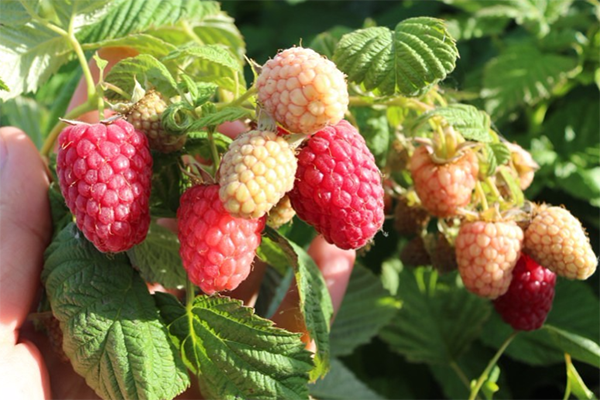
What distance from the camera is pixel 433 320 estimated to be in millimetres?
2020

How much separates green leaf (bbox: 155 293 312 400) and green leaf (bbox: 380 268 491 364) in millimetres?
778

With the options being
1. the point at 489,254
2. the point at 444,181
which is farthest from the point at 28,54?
the point at 489,254

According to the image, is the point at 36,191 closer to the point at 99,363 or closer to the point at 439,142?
the point at 99,363

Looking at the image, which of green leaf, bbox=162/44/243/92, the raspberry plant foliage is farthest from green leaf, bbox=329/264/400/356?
green leaf, bbox=162/44/243/92

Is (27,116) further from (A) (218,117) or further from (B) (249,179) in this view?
(B) (249,179)

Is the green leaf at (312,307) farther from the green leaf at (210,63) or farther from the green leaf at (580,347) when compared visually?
the green leaf at (580,347)

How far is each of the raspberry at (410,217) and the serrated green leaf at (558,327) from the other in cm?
53

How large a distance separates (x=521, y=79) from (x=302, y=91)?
3.56 feet

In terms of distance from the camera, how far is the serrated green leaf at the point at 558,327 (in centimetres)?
188

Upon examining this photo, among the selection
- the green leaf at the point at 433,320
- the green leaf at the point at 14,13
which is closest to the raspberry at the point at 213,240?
the green leaf at the point at 14,13

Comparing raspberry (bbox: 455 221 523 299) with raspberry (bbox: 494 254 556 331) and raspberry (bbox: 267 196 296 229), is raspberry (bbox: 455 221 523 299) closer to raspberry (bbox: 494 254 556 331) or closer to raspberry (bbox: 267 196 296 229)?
raspberry (bbox: 494 254 556 331)

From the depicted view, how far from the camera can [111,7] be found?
1.46 m

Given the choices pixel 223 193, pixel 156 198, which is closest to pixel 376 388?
pixel 156 198

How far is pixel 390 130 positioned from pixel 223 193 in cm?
67
